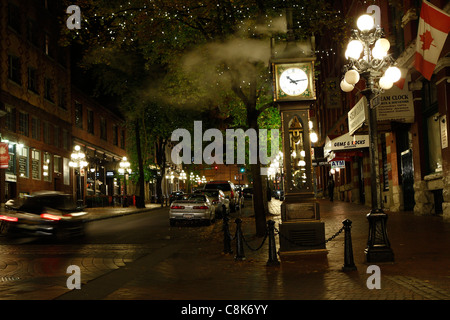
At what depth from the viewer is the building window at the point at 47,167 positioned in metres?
33.8

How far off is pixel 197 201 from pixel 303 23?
9.22m

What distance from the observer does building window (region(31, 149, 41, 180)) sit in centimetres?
3206

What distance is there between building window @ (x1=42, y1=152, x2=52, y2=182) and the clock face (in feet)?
85.2

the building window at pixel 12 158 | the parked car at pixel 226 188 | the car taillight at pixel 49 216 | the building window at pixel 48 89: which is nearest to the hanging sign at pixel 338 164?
the parked car at pixel 226 188

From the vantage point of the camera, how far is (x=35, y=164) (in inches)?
1281

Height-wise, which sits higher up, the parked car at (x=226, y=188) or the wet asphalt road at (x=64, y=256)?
the parked car at (x=226, y=188)

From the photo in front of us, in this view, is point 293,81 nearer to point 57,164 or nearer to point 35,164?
point 35,164

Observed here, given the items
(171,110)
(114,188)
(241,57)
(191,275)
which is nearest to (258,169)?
(241,57)

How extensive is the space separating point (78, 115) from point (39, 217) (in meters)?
28.9

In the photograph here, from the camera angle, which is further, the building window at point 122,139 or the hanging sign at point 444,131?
the building window at point 122,139

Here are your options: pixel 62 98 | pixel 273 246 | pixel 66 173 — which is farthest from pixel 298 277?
pixel 62 98

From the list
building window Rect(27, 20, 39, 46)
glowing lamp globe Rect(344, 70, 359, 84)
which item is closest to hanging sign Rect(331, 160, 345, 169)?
building window Rect(27, 20, 39, 46)

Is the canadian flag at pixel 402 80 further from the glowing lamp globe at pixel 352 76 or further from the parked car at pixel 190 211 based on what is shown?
the parked car at pixel 190 211

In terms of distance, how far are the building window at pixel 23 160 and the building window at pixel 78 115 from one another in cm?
1034
